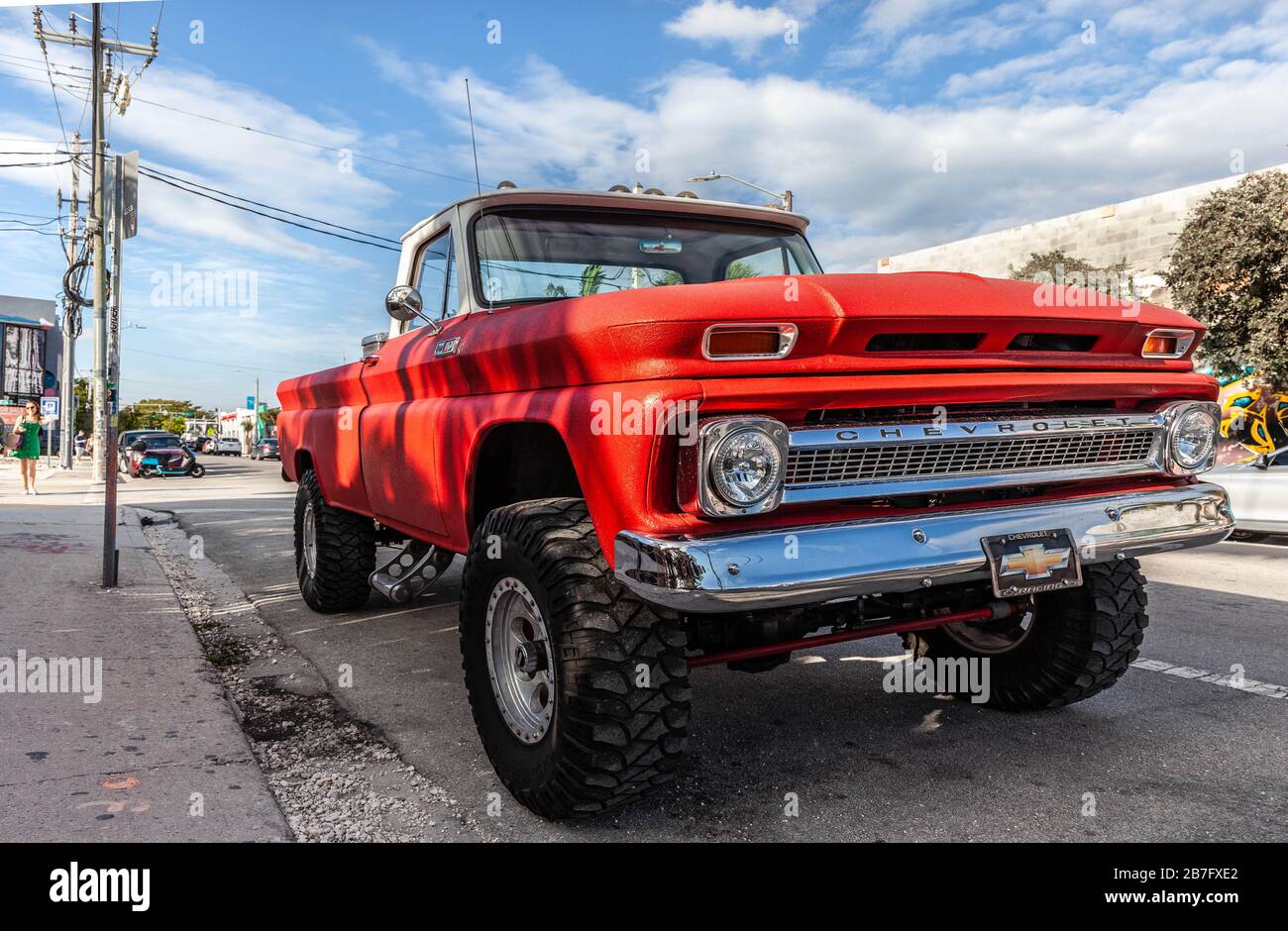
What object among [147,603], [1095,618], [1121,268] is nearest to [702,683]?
[1095,618]

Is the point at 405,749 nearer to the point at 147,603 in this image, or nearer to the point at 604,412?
the point at 604,412

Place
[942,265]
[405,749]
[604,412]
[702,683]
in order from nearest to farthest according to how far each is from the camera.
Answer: [604,412]
[405,749]
[702,683]
[942,265]

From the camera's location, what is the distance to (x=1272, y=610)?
19.0 ft

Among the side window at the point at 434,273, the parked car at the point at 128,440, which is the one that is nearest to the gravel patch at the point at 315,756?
the side window at the point at 434,273

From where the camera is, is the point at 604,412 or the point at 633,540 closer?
the point at 633,540

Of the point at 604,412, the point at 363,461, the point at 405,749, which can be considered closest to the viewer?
the point at 604,412

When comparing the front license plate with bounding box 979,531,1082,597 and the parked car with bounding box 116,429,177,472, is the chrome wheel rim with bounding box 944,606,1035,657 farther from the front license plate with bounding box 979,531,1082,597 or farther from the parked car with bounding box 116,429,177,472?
the parked car with bounding box 116,429,177,472

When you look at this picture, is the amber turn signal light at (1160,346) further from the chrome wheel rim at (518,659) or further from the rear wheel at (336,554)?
the rear wheel at (336,554)

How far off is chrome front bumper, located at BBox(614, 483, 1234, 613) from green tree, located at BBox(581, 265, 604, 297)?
6.10 feet

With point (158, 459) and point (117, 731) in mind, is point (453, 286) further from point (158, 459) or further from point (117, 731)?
point (158, 459)

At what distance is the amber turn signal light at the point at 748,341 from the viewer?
2.39 metres

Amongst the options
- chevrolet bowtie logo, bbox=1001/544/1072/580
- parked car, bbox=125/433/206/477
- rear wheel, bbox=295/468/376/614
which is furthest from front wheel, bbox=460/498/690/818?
parked car, bbox=125/433/206/477

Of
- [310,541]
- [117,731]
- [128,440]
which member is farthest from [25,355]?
[117,731]
